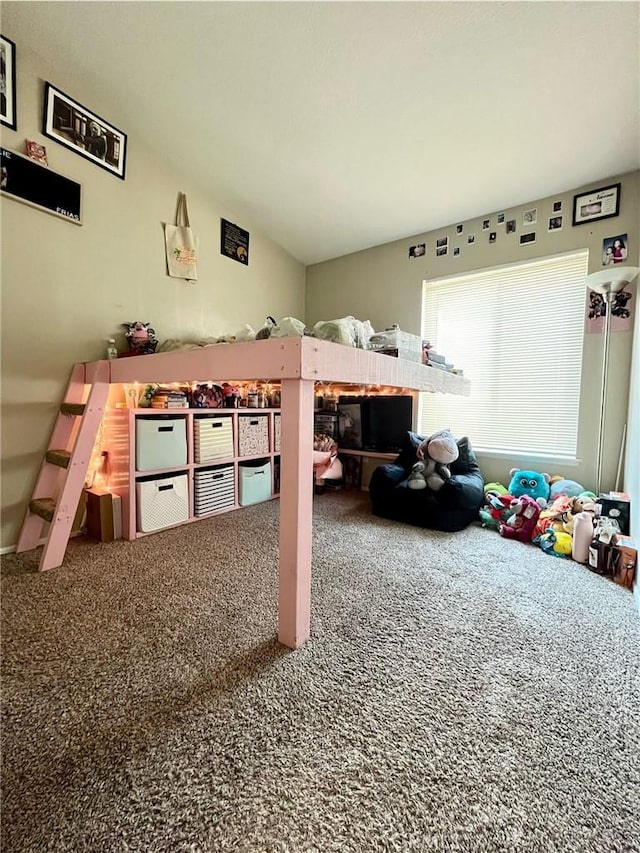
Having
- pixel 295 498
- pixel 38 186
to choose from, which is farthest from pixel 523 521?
pixel 38 186

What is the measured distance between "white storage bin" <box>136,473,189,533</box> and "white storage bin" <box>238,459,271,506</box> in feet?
1.52

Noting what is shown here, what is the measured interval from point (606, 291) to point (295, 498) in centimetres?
244

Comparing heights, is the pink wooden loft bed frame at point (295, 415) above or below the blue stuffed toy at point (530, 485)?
above

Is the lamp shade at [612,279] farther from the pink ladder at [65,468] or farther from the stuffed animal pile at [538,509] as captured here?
the pink ladder at [65,468]

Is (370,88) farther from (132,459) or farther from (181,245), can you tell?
(132,459)

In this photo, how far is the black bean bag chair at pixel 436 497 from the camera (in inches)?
89.1

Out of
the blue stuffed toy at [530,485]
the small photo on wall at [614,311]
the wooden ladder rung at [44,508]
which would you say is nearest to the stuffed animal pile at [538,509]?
the blue stuffed toy at [530,485]

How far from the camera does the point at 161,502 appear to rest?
84.0 inches

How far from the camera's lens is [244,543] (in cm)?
201

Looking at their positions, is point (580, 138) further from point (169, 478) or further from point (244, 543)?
point (169, 478)

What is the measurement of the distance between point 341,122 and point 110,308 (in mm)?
1794

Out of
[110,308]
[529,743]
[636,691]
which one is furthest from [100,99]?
[636,691]

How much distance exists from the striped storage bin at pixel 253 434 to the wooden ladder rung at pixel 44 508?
3.88 ft

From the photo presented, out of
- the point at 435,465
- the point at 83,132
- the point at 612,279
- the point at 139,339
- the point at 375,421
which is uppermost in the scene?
the point at 83,132
